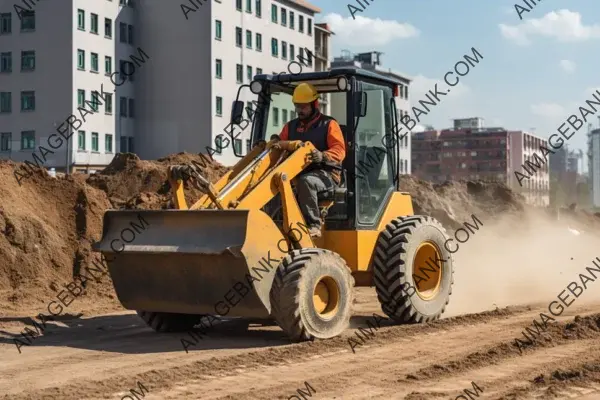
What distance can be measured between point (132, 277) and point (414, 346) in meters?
3.17

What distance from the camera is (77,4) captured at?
58219 mm

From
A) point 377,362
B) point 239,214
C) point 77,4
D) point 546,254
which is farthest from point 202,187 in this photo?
point 77,4

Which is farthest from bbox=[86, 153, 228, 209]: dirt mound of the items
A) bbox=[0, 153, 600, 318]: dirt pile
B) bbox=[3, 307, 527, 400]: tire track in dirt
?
bbox=[3, 307, 527, 400]: tire track in dirt

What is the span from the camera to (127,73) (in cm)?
6456

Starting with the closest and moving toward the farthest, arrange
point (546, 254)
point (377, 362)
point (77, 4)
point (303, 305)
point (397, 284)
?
point (377, 362), point (303, 305), point (397, 284), point (546, 254), point (77, 4)

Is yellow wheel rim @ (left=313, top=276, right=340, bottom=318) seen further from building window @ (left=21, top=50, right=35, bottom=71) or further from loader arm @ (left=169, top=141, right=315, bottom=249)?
building window @ (left=21, top=50, right=35, bottom=71)

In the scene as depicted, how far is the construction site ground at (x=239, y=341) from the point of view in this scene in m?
7.64

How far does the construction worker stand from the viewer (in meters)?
10.1

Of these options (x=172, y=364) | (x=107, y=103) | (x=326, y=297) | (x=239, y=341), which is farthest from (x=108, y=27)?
(x=172, y=364)

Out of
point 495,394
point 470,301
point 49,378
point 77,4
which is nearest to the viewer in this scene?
point 495,394

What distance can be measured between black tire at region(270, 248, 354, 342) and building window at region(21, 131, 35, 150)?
5236cm

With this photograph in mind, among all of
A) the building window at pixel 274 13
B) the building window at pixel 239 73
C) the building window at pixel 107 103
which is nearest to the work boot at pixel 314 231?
the building window at pixel 107 103

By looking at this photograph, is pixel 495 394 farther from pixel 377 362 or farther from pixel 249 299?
pixel 249 299

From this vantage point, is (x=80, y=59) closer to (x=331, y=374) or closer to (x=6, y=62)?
(x=6, y=62)
